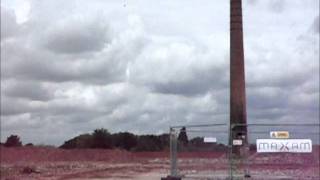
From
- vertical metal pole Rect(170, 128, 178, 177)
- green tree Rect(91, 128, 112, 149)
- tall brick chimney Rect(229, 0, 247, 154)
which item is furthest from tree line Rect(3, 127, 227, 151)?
vertical metal pole Rect(170, 128, 178, 177)

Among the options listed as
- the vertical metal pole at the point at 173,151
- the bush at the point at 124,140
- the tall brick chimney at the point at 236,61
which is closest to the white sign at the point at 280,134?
the vertical metal pole at the point at 173,151

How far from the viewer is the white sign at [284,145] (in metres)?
26.7

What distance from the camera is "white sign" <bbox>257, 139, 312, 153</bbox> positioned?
26703mm

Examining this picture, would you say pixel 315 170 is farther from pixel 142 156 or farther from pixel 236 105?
pixel 142 156

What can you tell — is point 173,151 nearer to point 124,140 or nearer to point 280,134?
point 280,134

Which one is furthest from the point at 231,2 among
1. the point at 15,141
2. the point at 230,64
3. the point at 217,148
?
the point at 15,141

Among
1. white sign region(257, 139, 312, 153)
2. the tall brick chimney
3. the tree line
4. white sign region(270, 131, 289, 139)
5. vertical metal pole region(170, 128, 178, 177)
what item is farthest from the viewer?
the tree line

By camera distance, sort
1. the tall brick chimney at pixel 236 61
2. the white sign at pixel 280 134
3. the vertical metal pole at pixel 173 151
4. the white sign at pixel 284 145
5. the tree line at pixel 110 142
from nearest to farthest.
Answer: the white sign at pixel 280 134, the white sign at pixel 284 145, the vertical metal pole at pixel 173 151, the tall brick chimney at pixel 236 61, the tree line at pixel 110 142

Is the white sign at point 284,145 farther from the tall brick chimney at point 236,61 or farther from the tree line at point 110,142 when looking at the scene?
the tree line at point 110,142

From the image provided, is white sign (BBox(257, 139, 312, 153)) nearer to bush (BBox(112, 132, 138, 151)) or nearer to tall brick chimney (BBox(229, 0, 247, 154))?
tall brick chimney (BBox(229, 0, 247, 154))

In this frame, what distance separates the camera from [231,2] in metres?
51.0

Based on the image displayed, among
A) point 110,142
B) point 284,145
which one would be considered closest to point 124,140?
point 110,142

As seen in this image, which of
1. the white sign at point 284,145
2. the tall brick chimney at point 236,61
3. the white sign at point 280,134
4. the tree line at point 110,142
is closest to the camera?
the white sign at point 280,134

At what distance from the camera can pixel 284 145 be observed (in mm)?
26906
